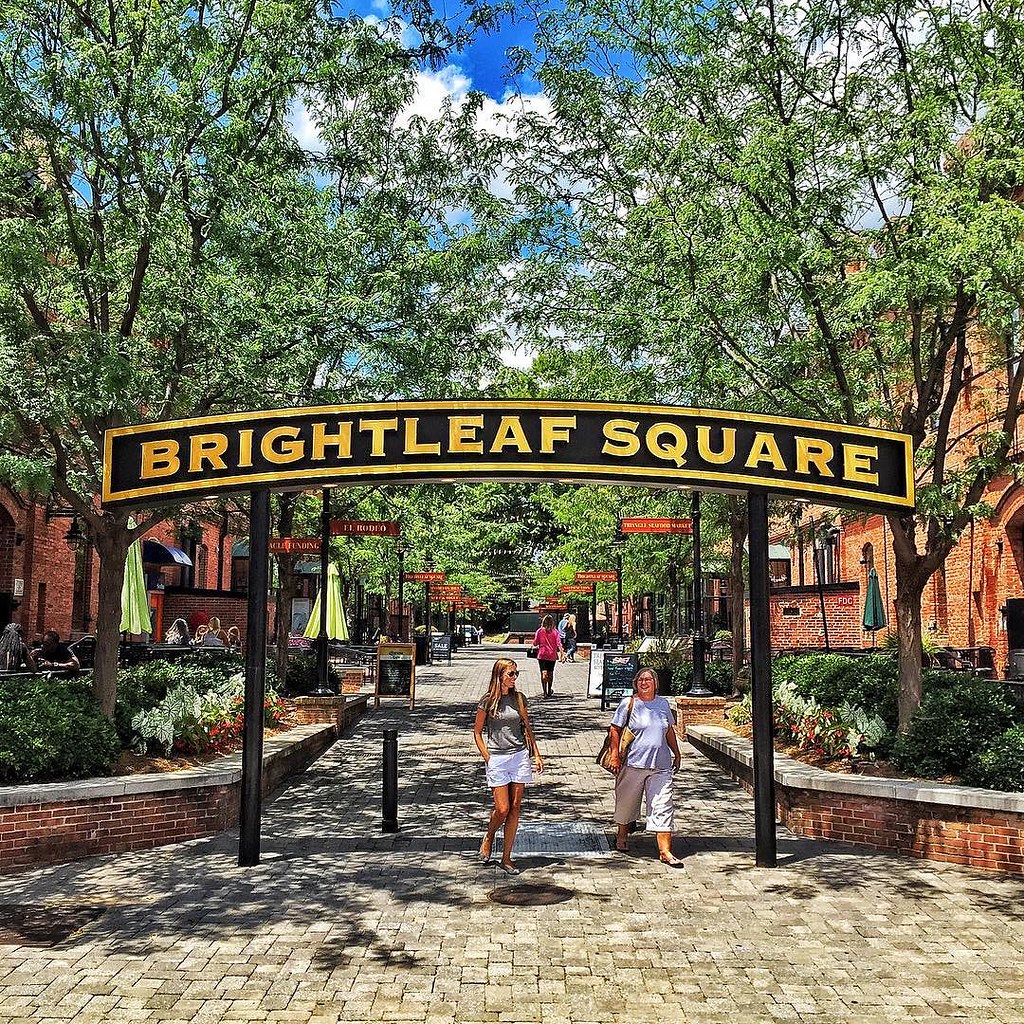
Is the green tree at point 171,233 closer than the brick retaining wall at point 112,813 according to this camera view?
No

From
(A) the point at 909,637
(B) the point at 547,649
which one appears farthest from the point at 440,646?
(A) the point at 909,637

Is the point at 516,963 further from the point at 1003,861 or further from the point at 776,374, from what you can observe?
the point at 776,374

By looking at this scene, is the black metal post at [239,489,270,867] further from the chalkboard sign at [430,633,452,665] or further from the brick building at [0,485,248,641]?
the chalkboard sign at [430,633,452,665]

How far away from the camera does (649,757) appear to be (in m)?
9.02

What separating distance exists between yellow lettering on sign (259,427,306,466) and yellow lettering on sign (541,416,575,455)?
6.66 ft

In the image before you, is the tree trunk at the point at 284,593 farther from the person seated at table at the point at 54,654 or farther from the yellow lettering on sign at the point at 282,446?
the yellow lettering on sign at the point at 282,446

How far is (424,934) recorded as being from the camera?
6.91 meters

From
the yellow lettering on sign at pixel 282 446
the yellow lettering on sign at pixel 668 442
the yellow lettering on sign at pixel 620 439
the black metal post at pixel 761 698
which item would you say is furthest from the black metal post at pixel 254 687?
the black metal post at pixel 761 698

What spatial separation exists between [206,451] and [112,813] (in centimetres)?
323

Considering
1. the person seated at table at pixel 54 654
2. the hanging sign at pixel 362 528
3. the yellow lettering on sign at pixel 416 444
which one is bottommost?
the person seated at table at pixel 54 654

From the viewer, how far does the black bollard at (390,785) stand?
10.2m

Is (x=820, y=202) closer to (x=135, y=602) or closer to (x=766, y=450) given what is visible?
(x=766, y=450)

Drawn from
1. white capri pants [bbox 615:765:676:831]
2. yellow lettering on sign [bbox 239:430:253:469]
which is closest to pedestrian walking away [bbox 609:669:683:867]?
white capri pants [bbox 615:765:676:831]

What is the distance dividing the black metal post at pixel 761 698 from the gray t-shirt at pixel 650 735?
0.75 metres
